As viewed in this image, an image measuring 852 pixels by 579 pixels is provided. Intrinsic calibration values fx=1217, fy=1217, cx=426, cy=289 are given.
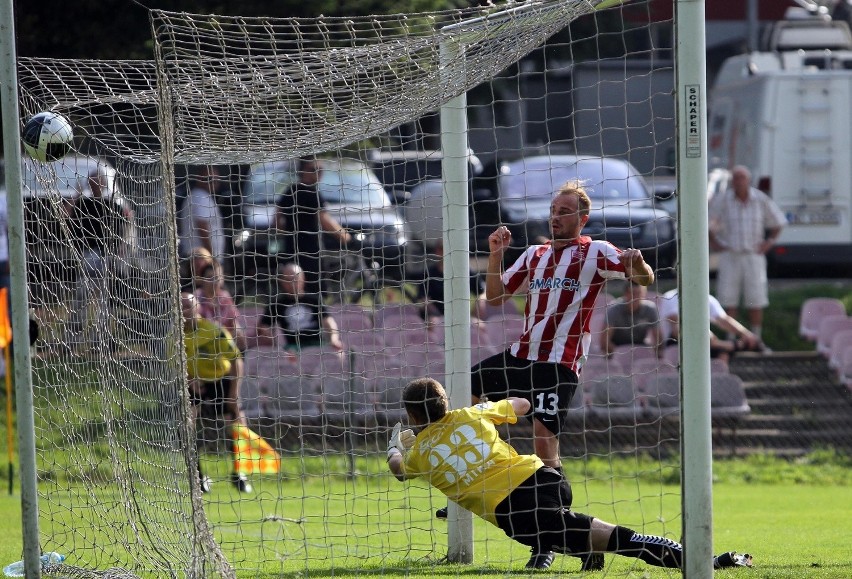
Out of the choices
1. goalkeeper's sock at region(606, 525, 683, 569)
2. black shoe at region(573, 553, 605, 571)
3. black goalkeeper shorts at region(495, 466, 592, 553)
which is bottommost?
black shoe at region(573, 553, 605, 571)

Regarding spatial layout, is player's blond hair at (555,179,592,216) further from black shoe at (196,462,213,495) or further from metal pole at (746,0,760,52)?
metal pole at (746,0,760,52)

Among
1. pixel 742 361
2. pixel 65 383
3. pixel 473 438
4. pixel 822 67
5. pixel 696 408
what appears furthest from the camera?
pixel 822 67

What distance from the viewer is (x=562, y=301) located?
6621 millimetres

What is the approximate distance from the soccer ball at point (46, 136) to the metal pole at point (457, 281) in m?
2.05

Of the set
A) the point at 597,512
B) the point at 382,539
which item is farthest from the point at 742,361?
the point at 382,539

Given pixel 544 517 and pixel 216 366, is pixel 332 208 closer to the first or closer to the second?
pixel 216 366

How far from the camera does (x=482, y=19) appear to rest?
6199 mm

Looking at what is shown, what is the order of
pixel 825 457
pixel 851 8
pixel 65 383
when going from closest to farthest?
pixel 65 383 → pixel 825 457 → pixel 851 8

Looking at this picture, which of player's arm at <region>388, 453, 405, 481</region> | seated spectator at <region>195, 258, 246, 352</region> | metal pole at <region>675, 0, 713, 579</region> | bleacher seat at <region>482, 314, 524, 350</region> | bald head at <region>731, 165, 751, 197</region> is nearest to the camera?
metal pole at <region>675, 0, 713, 579</region>

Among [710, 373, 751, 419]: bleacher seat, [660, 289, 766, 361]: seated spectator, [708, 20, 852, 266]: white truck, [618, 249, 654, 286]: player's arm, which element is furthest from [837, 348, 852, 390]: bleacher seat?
[618, 249, 654, 286]: player's arm

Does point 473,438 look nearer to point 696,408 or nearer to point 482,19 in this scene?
point 696,408

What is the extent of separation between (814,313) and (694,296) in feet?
38.8

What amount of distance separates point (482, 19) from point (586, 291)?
1548 millimetres

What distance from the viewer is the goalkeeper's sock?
575 centimetres
